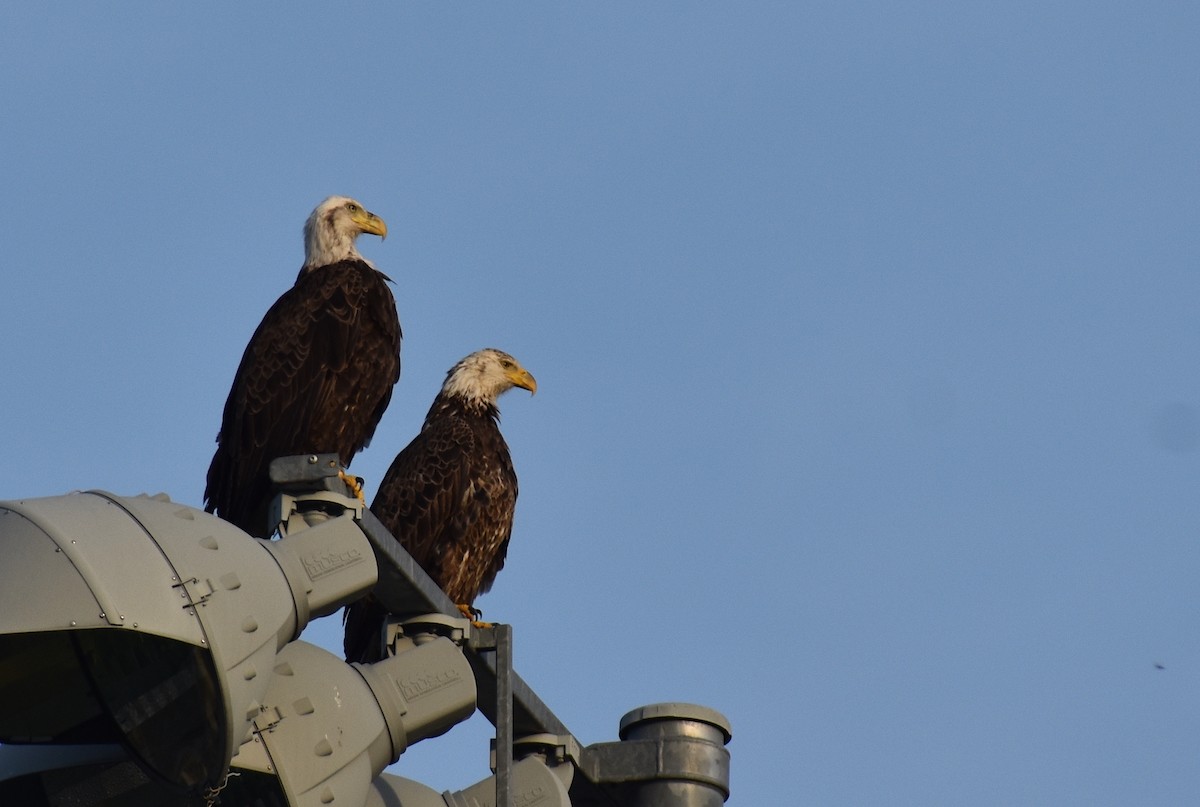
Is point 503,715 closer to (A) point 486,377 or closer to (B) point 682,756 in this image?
(B) point 682,756

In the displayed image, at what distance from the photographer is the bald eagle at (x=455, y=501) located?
9109 mm

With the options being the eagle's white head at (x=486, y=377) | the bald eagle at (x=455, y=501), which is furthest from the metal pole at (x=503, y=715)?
the eagle's white head at (x=486, y=377)

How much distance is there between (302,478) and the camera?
4113 mm

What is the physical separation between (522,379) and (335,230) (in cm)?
157

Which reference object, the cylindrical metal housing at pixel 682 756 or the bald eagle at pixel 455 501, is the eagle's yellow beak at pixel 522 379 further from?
the cylindrical metal housing at pixel 682 756

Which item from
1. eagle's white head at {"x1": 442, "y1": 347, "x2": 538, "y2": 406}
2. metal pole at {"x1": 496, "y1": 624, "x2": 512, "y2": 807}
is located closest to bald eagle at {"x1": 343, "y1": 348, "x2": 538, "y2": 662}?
eagle's white head at {"x1": 442, "y1": 347, "x2": 538, "y2": 406}

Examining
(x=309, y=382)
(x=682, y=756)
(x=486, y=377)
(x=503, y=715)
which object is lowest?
(x=503, y=715)

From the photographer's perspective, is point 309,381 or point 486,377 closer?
point 309,381

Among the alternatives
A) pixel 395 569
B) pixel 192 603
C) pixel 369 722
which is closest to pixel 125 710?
pixel 192 603

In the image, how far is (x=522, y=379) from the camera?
33.2 feet

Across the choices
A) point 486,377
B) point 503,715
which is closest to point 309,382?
point 486,377

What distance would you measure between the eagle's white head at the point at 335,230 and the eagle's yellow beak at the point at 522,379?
1.15 m

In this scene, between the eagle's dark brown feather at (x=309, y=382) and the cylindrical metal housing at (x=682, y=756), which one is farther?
the eagle's dark brown feather at (x=309, y=382)

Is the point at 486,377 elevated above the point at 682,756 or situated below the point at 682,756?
above
